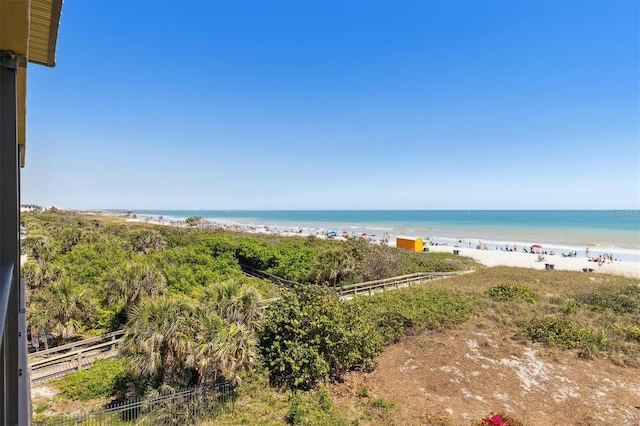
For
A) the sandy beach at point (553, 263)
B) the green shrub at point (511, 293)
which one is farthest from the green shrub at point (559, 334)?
the sandy beach at point (553, 263)

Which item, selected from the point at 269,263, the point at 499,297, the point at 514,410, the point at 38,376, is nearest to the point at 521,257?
the point at 499,297

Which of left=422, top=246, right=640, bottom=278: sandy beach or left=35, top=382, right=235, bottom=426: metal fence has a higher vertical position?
left=35, top=382, right=235, bottom=426: metal fence

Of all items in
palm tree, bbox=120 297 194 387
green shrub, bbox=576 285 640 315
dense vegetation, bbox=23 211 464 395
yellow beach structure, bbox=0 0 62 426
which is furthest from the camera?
green shrub, bbox=576 285 640 315

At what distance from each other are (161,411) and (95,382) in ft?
13.7

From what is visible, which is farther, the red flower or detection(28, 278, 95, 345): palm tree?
detection(28, 278, 95, 345): palm tree

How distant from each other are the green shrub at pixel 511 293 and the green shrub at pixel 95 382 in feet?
61.1

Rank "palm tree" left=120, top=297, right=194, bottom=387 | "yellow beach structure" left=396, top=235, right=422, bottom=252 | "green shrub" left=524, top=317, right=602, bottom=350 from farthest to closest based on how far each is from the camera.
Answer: "yellow beach structure" left=396, top=235, right=422, bottom=252
"green shrub" left=524, top=317, right=602, bottom=350
"palm tree" left=120, top=297, right=194, bottom=387

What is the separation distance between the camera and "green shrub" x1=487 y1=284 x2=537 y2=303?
18.2 meters

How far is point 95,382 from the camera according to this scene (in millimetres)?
11016

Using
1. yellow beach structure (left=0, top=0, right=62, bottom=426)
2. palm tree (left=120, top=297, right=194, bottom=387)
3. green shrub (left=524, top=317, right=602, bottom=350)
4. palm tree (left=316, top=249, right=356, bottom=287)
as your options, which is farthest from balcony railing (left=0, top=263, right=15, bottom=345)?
palm tree (left=316, top=249, right=356, bottom=287)

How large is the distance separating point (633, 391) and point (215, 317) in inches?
506

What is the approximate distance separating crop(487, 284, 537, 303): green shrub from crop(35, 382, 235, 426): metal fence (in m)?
16.0

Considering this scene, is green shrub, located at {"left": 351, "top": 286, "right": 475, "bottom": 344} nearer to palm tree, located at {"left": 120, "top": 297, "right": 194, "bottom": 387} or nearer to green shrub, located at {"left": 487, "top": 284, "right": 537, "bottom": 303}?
green shrub, located at {"left": 487, "top": 284, "right": 537, "bottom": 303}

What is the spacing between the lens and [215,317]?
9.61 metres
